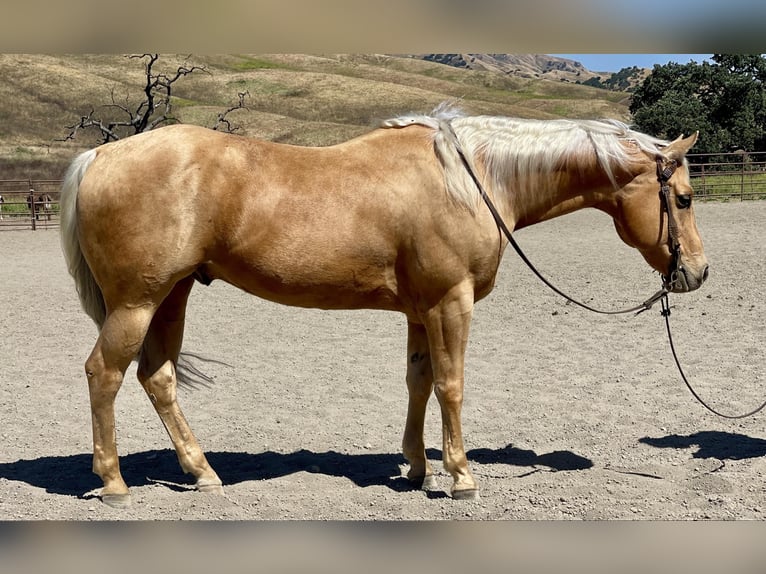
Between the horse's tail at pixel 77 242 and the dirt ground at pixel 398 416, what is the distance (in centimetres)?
93

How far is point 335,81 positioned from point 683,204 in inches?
2003

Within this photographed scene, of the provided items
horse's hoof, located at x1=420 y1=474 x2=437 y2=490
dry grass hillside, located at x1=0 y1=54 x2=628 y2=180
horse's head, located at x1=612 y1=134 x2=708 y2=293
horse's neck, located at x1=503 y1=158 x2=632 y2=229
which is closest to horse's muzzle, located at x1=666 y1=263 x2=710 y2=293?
horse's head, located at x1=612 y1=134 x2=708 y2=293

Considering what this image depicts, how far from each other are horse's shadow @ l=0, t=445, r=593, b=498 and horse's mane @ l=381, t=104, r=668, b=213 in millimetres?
1621

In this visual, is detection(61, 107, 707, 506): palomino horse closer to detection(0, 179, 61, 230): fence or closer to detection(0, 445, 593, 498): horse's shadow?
detection(0, 445, 593, 498): horse's shadow

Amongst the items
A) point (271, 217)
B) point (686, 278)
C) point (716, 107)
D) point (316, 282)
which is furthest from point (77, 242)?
point (716, 107)

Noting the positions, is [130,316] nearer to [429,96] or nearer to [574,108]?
[429,96]

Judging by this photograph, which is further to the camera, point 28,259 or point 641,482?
point 28,259

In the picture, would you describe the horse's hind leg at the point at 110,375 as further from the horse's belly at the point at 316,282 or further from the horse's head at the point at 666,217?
the horse's head at the point at 666,217

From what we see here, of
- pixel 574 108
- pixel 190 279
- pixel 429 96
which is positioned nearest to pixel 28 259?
pixel 190 279

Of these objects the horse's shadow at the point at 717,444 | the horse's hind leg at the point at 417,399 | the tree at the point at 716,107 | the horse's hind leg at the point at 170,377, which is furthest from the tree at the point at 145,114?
the tree at the point at 716,107

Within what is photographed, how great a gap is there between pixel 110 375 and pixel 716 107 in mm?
24903

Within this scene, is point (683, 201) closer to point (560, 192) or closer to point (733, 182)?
point (560, 192)

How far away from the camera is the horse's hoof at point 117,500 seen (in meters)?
3.43

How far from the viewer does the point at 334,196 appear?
10.8ft
